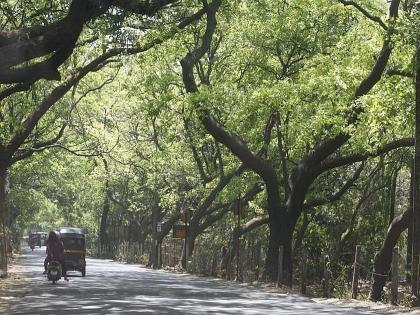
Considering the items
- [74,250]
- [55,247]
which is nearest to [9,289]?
[55,247]

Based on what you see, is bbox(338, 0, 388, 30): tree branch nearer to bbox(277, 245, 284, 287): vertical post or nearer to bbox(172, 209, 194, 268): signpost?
bbox(277, 245, 284, 287): vertical post

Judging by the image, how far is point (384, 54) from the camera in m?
21.3

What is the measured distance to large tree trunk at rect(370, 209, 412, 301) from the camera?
2147cm

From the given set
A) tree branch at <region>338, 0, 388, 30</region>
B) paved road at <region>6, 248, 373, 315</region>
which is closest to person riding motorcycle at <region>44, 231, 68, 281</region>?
paved road at <region>6, 248, 373, 315</region>

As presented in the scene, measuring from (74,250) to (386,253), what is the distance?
555 inches

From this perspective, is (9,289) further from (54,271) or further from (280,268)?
(280,268)

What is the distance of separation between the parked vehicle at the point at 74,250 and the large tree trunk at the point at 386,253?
1356 centimetres

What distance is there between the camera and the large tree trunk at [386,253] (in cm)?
2147

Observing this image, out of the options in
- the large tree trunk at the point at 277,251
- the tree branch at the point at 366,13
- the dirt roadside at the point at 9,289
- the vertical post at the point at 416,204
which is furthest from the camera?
the large tree trunk at the point at 277,251

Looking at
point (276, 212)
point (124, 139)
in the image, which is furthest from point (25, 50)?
point (124, 139)

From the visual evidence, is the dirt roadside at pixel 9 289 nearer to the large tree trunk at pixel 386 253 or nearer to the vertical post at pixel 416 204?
the vertical post at pixel 416 204

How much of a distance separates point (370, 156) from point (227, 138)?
5.68m

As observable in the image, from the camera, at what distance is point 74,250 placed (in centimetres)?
2978

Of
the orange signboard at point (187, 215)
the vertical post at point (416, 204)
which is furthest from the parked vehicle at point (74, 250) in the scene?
the vertical post at point (416, 204)
